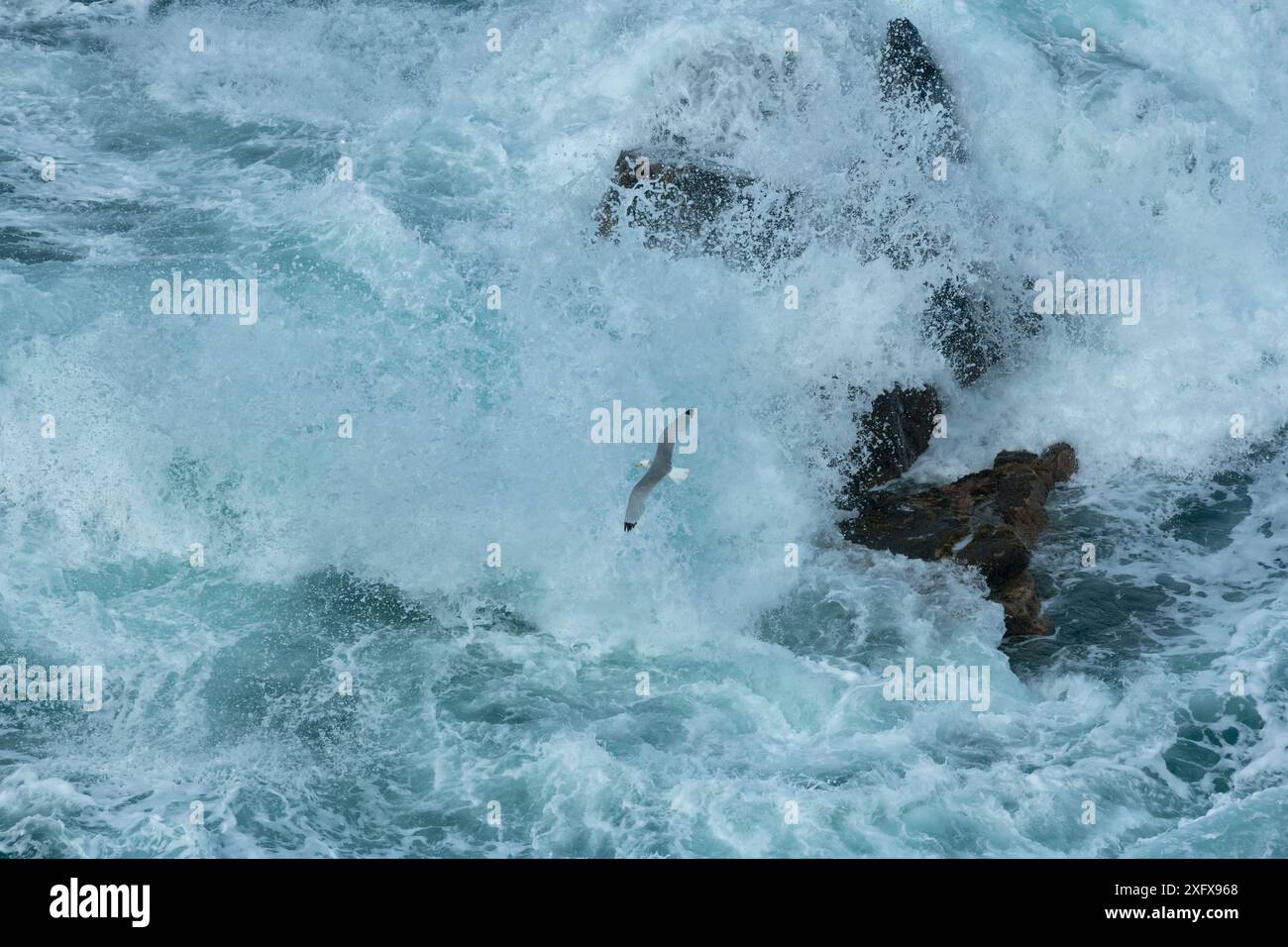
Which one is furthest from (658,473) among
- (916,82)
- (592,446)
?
(916,82)

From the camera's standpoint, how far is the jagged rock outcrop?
40.9ft

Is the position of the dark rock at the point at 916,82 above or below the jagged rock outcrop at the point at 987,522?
above

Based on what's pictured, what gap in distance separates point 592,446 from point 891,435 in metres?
3.12

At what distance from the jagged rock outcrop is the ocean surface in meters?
0.29

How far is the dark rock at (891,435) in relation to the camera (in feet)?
45.9

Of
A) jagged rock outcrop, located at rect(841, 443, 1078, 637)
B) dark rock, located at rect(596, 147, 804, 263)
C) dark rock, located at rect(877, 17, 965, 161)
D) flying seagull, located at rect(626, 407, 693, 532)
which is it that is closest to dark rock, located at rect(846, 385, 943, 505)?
jagged rock outcrop, located at rect(841, 443, 1078, 637)

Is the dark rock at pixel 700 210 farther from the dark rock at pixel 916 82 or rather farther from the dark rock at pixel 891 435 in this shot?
the dark rock at pixel 916 82

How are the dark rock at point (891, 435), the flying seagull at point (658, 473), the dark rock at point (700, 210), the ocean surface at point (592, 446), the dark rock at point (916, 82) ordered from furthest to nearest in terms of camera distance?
the dark rock at point (916, 82) → the dark rock at point (700, 210) → the dark rock at point (891, 435) → the flying seagull at point (658, 473) → the ocean surface at point (592, 446)

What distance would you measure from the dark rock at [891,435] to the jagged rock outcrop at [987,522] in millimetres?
214

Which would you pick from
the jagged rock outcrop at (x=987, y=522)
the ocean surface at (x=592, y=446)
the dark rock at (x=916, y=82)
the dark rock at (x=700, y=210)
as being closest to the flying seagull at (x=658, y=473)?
the ocean surface at (x=592, y=446)

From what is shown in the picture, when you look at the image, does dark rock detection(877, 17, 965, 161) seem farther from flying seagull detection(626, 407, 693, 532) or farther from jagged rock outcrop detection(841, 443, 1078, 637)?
flying seagull detection(626, 407, 693, 532)

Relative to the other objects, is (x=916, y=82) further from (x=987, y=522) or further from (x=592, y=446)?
(x=592, y=446)
